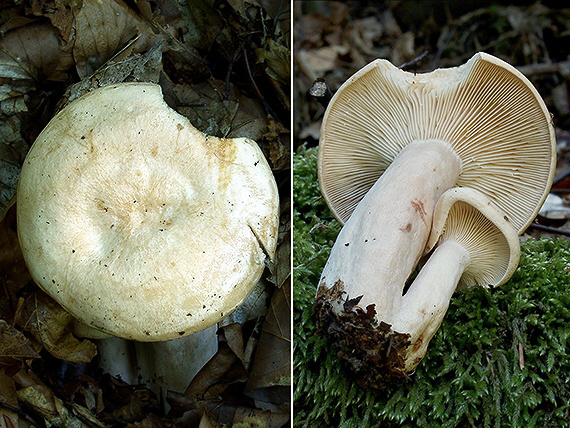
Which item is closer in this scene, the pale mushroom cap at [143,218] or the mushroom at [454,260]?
the pale mushroom cap at [143,218]

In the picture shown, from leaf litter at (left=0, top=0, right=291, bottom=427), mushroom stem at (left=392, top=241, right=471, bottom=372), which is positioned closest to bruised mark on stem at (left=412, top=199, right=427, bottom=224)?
mushroom stem at (left=392, top=241, right=471, bottom=372)

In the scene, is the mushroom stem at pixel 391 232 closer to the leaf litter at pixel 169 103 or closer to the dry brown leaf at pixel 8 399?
the leaf litter at pixel 169 103

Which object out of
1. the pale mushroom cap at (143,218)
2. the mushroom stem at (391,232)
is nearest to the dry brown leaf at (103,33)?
the pale mushroom cap at (143,218)

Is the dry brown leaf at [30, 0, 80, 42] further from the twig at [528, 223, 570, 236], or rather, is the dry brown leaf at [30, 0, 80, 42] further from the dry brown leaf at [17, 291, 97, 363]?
the twig at [528, 223, 570, 236]

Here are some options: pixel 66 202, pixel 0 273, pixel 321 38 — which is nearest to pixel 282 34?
pixel 66 202

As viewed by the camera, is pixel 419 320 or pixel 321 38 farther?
pixel 321 38

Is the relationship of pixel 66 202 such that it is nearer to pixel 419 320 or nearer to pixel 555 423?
pixel 419 320

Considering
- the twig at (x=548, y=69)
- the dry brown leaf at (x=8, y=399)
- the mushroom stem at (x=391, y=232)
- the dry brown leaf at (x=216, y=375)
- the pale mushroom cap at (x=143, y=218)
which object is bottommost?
the twig at (x=548, y=69)
